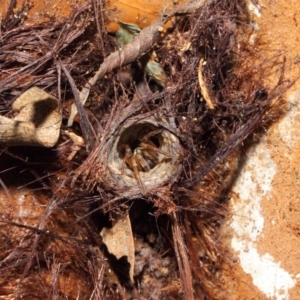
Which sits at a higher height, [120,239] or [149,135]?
[149,135]

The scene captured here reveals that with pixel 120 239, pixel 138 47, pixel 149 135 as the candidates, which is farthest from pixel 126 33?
pixel 120 239

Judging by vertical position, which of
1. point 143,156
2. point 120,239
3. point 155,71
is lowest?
point 120,239

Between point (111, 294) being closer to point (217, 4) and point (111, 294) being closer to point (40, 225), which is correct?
point (40, 225)

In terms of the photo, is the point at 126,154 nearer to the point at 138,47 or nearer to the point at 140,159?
the point at 140,159

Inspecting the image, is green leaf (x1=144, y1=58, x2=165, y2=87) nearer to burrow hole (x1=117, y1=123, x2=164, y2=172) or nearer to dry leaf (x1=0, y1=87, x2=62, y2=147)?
burrow hole (x1=117, y1=123, x2=164, y2=172)

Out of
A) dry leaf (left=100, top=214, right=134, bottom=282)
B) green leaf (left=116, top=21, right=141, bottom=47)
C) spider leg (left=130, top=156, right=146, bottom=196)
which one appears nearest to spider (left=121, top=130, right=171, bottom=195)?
spider leg (left=130, top=156, right=146, bottom=196)

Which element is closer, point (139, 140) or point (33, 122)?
point (33, 122)
